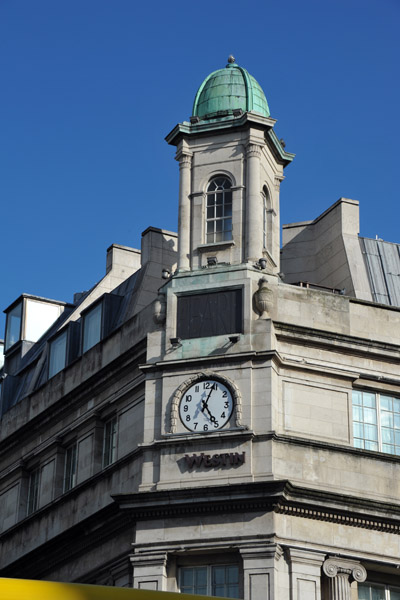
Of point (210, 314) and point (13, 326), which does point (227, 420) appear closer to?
point (210, 314)

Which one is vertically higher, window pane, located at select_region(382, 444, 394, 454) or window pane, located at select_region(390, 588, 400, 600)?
window pane, located at select_region(382, 444, 394, 454)

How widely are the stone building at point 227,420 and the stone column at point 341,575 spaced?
4 cm

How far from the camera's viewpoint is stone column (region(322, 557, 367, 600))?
3566 cm

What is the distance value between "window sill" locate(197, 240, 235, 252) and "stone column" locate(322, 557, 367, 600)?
1022cm

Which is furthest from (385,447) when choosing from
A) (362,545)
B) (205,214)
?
(205,214)

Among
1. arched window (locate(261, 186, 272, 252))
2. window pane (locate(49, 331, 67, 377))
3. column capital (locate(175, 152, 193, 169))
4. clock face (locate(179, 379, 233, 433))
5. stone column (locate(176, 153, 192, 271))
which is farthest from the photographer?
window pane (locate(49, 331, 67, 377))

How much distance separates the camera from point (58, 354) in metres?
47.6

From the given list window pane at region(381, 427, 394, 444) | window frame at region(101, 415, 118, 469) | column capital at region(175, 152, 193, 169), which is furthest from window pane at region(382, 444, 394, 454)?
column capital at region(175, 152, 193, 169)

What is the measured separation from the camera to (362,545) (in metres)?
36.6

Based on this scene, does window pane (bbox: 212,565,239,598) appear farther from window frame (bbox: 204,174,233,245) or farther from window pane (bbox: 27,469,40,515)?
window pane (bbox: 27,469,40,515)

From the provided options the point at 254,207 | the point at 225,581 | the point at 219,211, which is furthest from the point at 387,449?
the point at 219,211

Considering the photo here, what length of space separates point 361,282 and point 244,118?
8.22m

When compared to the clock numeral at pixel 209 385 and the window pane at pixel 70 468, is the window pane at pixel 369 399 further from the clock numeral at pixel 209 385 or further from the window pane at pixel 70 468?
the window pane at pixel 70 468

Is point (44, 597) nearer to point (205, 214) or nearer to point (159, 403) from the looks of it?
point (159, 403)
